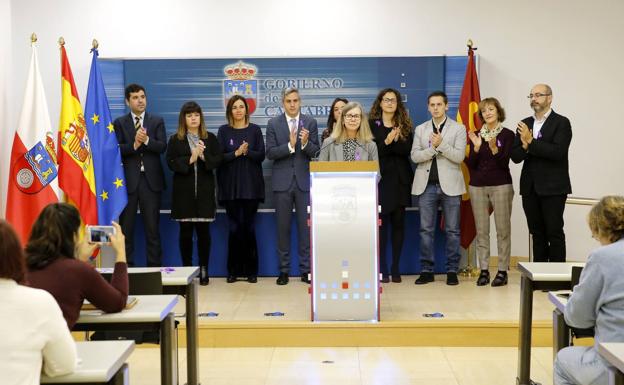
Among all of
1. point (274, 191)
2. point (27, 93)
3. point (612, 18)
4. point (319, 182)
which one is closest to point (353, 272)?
point (319, 182)

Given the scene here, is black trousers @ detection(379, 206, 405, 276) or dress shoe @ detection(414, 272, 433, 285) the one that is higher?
black trousers @ detection(379, 206, 405, 276)

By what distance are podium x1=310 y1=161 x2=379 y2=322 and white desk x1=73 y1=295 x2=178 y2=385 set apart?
209cm

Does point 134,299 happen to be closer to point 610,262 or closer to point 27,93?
point 610,262

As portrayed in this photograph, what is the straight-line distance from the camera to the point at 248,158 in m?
7.23

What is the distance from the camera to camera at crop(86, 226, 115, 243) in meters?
3.47

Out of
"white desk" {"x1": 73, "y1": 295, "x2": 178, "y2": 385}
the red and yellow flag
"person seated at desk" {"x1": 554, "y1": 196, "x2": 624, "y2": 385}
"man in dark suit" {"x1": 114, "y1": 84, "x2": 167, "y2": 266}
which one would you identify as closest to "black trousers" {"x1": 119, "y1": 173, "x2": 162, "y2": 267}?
"man in dark suit" {"x1": 114, "y1": 84, "x2": 167, "y2": 266}

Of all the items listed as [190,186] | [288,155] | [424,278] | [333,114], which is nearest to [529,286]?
[424,278]

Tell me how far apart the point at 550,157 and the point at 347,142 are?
5.37 feet

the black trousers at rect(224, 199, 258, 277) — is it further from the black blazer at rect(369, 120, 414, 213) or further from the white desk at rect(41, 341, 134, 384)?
the white desk at rect(41, 341, 134, 384)

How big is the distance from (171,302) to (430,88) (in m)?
4.73

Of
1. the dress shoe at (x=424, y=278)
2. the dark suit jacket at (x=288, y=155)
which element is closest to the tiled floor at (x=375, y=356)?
the dress shoe at (x=424, y=278)

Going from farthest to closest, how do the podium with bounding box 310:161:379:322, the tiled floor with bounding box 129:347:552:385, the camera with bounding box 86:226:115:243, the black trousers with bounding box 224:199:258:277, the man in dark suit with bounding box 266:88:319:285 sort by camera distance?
the black trousers with bounding box 224:199:258:277
the man in dark suit with bounding box 266:88:319:285
the podium with bounding box 310:161:379:322
the tiled floor with bounding box 129:347:552:385
the camera with bounding box 86:226:115:243

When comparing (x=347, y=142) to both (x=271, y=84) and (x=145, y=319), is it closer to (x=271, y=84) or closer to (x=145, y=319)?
(x=271, y=84)

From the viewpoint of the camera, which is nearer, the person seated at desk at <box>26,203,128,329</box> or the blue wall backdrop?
the person seated at desk at <box>26,203,128,329</box>
